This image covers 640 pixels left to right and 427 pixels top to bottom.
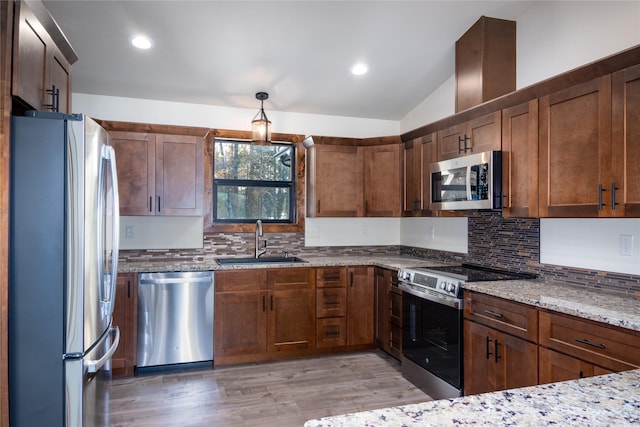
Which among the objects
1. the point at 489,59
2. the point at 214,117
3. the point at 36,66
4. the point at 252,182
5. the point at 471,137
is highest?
the point at 489,59

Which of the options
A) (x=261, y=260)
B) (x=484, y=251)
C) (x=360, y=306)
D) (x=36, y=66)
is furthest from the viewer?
(x=261, y=260)

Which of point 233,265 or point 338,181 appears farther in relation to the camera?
point 338,181

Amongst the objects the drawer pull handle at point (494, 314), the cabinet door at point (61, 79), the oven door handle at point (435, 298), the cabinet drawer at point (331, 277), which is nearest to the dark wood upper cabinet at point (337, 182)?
the cabinet drawer at point (331, 277)

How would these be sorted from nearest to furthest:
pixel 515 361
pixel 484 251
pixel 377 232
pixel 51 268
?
pixel 51 268 < pixel 515 361 < pixel 484 251 < pixel 377 232

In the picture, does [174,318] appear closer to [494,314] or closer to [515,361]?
[494,314]

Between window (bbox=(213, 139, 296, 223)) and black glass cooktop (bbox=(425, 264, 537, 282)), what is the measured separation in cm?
185

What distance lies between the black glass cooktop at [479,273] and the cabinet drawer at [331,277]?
0.91 meters

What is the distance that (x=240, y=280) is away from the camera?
3699 mm

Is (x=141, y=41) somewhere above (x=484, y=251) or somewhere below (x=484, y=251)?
above

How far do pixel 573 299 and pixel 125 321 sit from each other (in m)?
3.19

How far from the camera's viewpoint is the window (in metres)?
4.35

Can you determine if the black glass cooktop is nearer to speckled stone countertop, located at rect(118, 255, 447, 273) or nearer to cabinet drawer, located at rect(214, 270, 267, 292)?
speckled stone countertop, located at rect(118, 255, 447, 273)

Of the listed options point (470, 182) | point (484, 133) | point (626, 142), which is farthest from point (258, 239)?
point (626, 142)

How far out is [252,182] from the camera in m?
4.45
